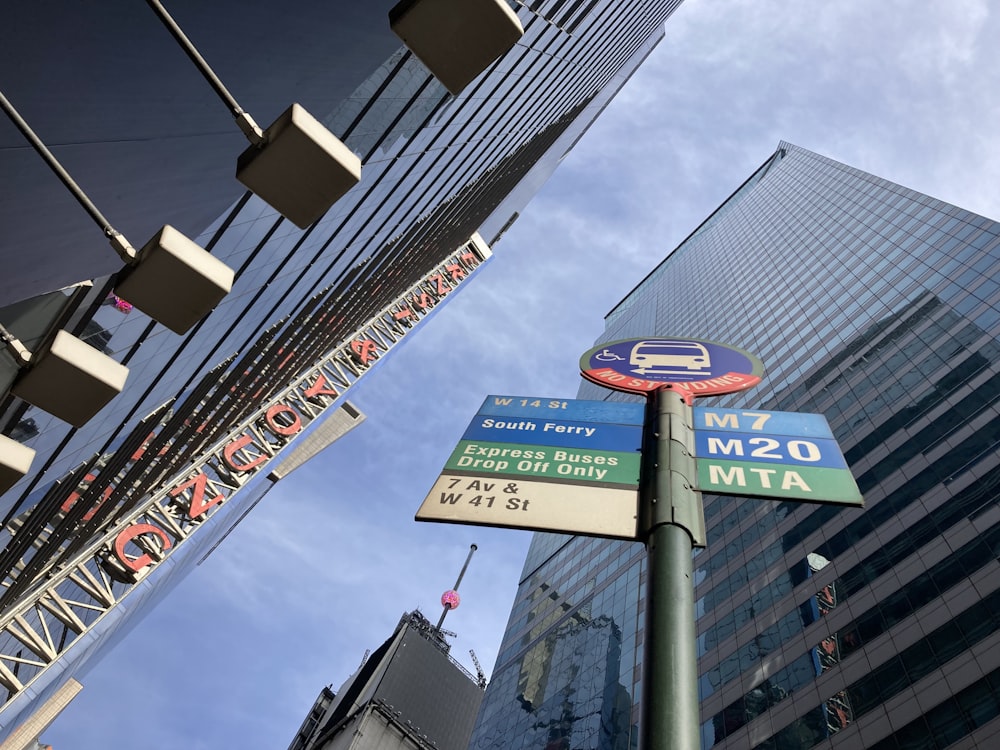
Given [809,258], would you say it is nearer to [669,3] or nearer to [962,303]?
[962,303]

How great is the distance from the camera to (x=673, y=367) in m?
7.91

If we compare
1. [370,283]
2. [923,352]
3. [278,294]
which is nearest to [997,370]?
[923,352]

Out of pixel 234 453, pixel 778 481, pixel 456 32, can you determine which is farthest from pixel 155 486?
pixel 456 32

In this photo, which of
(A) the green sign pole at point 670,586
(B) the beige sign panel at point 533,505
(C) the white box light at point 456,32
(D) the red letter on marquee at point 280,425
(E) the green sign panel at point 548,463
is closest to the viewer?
(C) the white box light at point 456,32

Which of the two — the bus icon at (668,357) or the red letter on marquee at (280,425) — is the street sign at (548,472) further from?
the red letter on marquee at (280,425)

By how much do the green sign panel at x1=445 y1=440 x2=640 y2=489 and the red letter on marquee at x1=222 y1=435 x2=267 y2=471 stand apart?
104 ft

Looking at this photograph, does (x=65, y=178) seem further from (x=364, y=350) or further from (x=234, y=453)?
(x=364, y=350)

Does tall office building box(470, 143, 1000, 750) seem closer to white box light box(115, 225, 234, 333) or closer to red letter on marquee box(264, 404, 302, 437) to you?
red letter on marquee box(264, 404, 302, 437)

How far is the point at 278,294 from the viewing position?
734 inches

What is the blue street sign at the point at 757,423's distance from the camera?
6.19 meters

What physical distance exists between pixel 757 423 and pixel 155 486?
32051mm

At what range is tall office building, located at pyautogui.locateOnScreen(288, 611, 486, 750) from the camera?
61656mm

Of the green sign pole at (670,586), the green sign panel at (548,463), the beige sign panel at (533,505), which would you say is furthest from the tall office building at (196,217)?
the green sign pole at (670,586)

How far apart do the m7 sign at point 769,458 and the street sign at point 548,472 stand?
0.65 m
